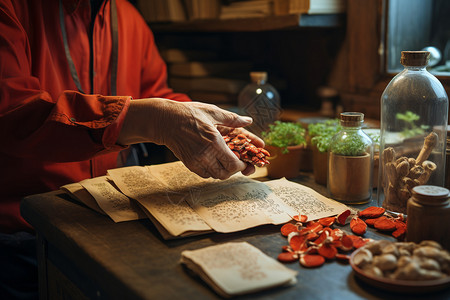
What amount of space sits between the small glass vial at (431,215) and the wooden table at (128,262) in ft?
0.49

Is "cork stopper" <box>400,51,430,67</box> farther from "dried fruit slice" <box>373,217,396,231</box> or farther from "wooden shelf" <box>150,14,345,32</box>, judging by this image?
"wooden shelf" <box>150,14,345,32</box>

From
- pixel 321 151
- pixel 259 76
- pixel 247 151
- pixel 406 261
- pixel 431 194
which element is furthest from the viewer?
pixel 259 76

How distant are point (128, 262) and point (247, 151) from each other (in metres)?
0.51

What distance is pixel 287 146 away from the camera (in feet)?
5.00

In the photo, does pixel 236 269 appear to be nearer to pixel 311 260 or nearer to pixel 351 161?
pixel 311 260

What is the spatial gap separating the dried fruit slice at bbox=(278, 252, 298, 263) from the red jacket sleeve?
1.78ft

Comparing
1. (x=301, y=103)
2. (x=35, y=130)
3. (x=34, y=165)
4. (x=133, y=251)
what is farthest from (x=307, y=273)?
(x=301, y=103)

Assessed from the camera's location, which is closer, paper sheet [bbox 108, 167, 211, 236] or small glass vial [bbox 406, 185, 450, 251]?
small glass vial [bbox 406, 185, 450, 251]

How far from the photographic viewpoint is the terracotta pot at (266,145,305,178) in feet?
4.96

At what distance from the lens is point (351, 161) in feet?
4.18

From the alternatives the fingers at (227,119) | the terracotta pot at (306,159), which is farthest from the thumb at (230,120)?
the terracotta pot at (306,159)

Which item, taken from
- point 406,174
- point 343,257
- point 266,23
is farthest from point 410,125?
point 266,23

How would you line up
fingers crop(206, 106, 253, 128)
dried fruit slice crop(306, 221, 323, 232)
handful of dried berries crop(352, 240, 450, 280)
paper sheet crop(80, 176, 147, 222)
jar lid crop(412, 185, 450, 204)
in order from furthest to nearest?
fingers crop(206, 106, 253, 128) < paper sheet crop(80, 176, 147, 222) < dried fruit slice crop(306, 221, 323, 232) < jar lid crop(412, 185, 450, 204) < handful of dried berries crop(352, 240, 450, 280)

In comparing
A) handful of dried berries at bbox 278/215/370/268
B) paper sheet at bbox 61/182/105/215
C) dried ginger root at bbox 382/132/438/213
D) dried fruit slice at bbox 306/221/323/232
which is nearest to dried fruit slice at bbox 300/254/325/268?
handful of dried berries at bbox 278/215/370/268
